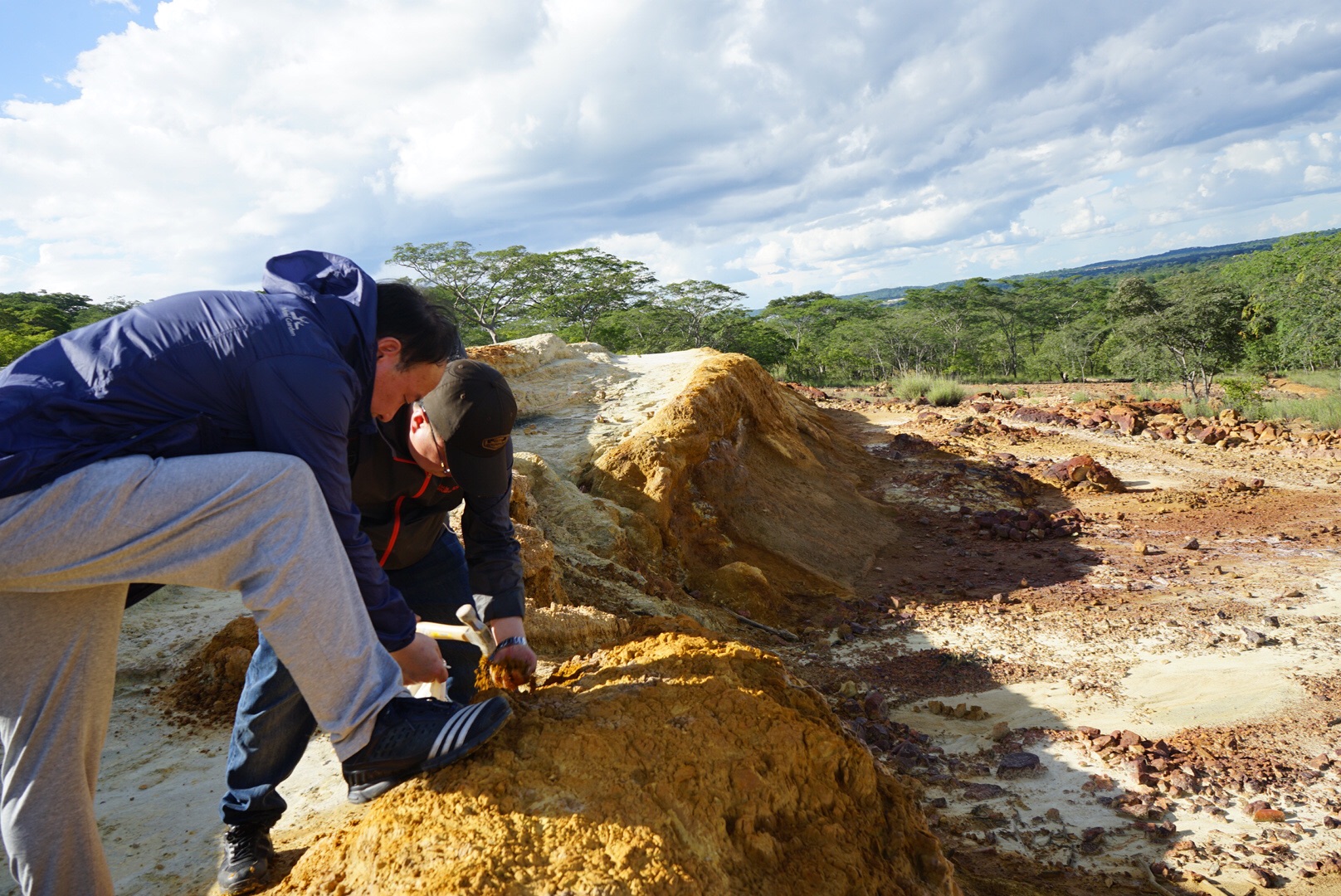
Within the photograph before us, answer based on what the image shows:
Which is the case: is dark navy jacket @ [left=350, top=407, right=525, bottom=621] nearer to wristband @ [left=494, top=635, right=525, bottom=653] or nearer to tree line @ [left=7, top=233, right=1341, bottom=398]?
wristband @ [left=494, top=635, right=525, bottom=653]

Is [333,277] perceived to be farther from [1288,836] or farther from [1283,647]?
[1283,647]

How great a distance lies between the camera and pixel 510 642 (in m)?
1.96

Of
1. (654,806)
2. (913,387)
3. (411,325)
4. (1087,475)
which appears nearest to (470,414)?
(411,325)

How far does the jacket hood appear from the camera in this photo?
1479 millimetres

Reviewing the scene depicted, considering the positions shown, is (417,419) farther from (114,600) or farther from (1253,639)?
(1253,639)

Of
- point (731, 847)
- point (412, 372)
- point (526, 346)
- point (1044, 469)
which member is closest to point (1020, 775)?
point (731, 847)

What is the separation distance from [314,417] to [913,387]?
16586 mm

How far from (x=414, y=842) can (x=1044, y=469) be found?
33.6 feet

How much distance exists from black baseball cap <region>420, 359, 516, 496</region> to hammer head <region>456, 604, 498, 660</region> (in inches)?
12.9

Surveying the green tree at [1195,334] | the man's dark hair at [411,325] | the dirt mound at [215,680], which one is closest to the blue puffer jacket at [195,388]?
the man's dark hair at [411,325]

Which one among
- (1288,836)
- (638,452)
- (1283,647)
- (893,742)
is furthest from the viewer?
(638,452)

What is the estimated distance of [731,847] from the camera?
1.61 m

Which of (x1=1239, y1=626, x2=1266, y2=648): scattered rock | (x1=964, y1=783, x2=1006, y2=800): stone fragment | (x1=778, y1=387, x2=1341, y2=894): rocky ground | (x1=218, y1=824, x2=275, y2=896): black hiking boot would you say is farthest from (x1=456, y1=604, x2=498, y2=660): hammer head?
(x1=1239, y1=626, x2=1266, y2=648): scattered rock

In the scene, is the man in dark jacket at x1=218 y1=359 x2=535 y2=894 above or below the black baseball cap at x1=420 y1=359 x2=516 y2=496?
below
